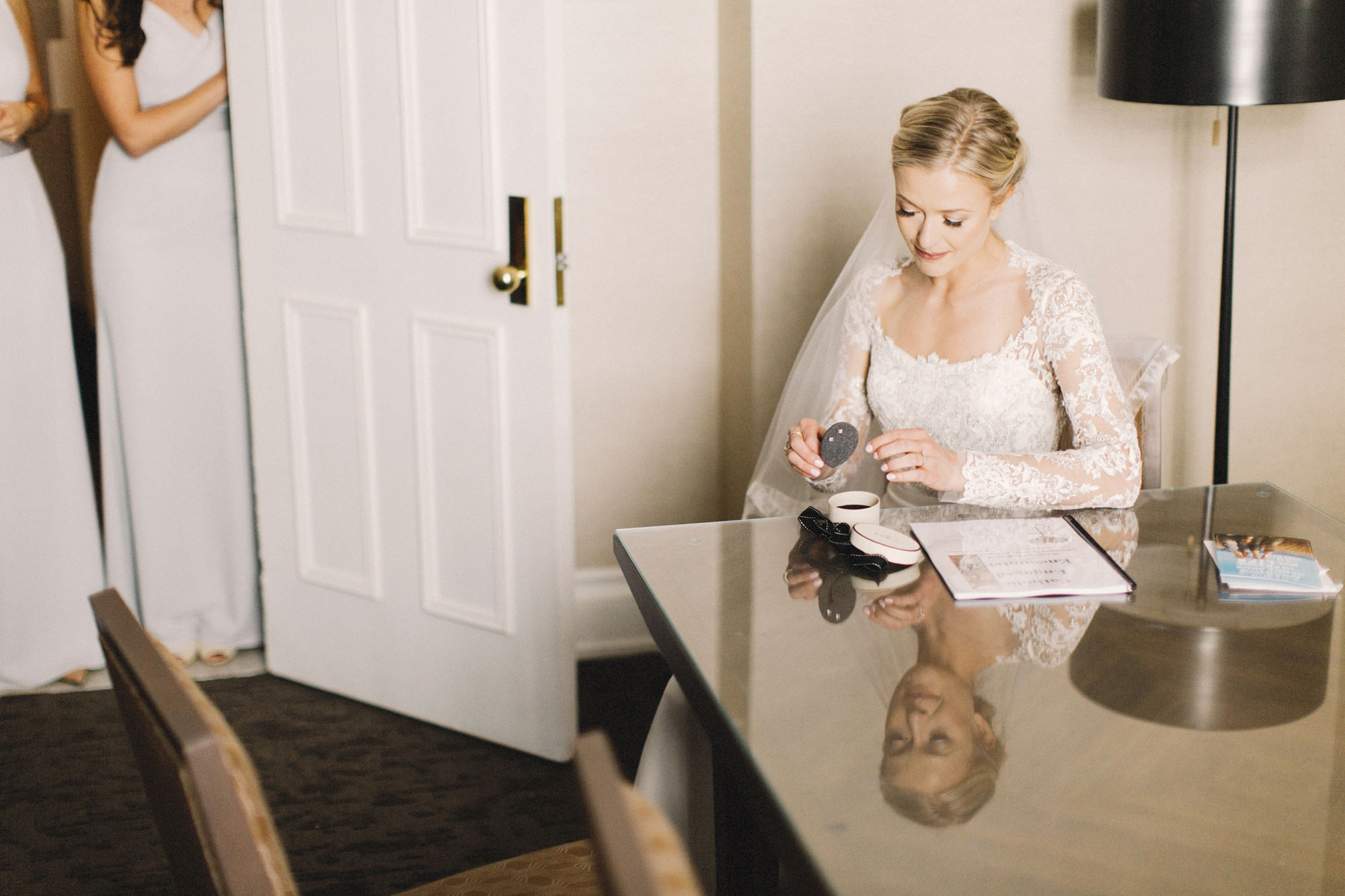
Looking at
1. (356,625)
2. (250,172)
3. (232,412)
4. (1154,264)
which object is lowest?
(356,625)

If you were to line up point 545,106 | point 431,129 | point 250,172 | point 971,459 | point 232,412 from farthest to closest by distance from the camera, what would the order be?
point 232,412, point 250,172, point 431,129, point 545,106, point 971,459

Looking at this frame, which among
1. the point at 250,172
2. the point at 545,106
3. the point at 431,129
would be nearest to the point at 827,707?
the point at 545,106

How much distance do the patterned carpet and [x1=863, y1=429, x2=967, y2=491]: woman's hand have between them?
952 millimetres

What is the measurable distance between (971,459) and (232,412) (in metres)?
1.93

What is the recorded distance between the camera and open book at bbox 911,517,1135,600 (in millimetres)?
1508

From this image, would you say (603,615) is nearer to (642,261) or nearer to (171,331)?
(642,261)

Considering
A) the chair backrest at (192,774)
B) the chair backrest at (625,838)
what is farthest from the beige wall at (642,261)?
the chair backrest at (625,838)

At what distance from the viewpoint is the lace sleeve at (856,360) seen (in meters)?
2.35

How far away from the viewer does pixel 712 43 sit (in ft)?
9.59

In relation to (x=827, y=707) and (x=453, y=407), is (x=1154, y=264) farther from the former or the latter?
(x=827, y=707)

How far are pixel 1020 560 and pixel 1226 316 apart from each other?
1561 millimetres

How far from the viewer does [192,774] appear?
3.03 ft

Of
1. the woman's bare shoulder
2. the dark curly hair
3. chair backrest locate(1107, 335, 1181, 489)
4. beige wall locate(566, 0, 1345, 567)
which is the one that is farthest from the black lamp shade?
the dark curly hair

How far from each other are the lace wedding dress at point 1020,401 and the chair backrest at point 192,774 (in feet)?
4.07
